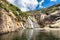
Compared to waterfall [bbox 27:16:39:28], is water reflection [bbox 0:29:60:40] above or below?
below

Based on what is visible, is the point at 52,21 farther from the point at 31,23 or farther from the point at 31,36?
the point at 31,36

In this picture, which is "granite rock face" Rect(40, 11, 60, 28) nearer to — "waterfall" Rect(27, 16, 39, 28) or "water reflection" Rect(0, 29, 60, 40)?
"waterfall" Rect(27, 16, 39, 28)

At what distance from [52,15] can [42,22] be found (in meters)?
11.4

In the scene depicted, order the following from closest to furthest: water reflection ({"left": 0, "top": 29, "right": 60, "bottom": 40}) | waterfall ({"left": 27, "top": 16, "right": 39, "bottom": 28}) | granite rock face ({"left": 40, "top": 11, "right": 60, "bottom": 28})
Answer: water reflection ({"left": 0, "top": 29, "right": 60, "bottom": 40}), waterfall ({"left": 27, "top": 16, "right": 39, "bottom": 28}), granite rock face ({"left": 40, "top": 11, "right": 60, "bottom": 28})

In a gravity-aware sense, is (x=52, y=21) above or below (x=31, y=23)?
above

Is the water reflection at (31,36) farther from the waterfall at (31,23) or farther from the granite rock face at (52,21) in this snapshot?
the granite rock face at (52,21)

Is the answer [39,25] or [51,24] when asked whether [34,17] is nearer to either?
[39,25]

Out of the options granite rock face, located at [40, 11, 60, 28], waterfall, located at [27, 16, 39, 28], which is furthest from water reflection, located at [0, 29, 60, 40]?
granite rock face, located at [40, 11, 60, 28]

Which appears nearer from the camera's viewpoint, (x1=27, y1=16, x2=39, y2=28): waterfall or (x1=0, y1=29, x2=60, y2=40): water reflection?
(x1=0, y1=29, x2=60, y2=40): water reflection

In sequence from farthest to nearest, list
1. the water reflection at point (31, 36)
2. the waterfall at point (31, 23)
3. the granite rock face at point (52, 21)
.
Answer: the granite rock face at point (52, 21) → the waterfall at point (31, 23) → the water reflection at point (31, 36)

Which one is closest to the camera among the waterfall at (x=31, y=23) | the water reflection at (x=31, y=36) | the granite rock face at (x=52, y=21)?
the water reflection at (x=31, y=36)

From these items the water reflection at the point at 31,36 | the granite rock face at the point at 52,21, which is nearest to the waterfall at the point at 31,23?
the granite rock face at the point at 52,21

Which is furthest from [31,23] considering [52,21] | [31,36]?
[31,36]

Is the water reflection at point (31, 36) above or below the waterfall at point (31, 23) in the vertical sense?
below
